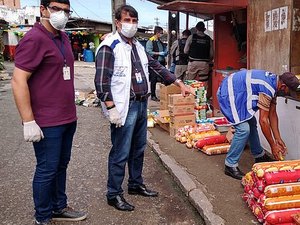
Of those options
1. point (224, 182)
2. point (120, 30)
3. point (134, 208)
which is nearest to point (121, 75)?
point (120, 30)

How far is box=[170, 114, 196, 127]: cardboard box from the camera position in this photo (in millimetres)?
6246

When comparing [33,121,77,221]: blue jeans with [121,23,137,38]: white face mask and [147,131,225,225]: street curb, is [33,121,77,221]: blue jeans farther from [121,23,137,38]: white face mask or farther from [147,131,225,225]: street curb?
[147,131,225,225]: street curb

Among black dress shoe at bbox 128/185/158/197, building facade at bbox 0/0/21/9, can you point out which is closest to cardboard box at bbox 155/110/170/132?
black dress shoe at bbox 128/185/158/197

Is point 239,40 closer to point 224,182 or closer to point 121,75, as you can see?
point 224,182

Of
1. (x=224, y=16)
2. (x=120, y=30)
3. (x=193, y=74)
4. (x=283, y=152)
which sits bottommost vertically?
(x=283, y=152)

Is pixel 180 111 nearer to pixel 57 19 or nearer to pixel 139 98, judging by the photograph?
pixel 139 98

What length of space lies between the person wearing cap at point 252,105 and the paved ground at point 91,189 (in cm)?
95

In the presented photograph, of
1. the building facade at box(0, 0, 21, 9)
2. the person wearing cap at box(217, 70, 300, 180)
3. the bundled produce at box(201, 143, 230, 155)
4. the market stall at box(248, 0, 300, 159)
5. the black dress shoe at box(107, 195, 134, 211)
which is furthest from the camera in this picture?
the building facade at box(0, 0, 21, 9)

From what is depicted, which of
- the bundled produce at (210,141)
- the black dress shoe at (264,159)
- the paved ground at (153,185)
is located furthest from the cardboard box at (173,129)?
the black dress shoe at (264,159)

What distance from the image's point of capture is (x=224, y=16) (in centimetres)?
794

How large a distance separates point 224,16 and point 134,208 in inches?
223

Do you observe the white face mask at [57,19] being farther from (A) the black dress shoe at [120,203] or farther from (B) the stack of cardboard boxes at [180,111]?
(B) the stack of cardboard boxes at [180,111]

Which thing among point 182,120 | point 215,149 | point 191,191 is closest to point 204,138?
point 215,149

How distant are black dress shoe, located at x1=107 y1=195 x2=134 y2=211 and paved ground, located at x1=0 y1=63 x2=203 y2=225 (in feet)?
0.17
